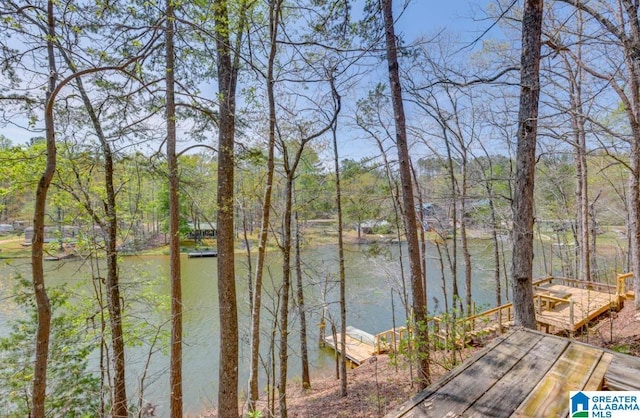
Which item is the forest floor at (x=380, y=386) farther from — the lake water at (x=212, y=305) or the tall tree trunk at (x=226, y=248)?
the tall tree trunk at (x=226, y=248)

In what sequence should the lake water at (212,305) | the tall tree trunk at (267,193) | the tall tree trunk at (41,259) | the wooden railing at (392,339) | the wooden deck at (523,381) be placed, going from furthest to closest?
the lake water at (212,305), the wooden railing at (392,339), the tall tree trunk at (267,193), the tall tree trunk at (41,259), the wooden deck at (523,381)

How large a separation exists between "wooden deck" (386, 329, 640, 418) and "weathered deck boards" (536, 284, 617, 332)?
209 inches

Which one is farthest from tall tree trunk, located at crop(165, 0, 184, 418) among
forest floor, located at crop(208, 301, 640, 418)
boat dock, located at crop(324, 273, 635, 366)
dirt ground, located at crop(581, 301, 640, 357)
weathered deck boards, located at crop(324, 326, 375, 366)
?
dirt ground, located at crop(581, 301, 640, 357)

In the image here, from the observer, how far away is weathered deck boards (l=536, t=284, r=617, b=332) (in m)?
5.73

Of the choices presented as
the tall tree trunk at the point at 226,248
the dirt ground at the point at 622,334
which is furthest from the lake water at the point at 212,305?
the dirt ground at the point at 622,334

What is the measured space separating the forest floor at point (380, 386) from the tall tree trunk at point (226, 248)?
2191 mm

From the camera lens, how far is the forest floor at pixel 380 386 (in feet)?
14.5

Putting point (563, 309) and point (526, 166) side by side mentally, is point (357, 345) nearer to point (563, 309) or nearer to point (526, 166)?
point (563, 309)

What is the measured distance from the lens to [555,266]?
1409 cm

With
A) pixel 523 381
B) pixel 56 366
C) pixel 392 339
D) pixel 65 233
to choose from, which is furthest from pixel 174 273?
pixel 392 339

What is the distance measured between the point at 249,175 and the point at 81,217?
9.73 ft

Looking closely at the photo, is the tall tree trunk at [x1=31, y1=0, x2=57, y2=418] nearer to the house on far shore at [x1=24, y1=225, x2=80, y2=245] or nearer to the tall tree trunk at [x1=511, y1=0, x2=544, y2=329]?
the house on far shore at [x1=24, y1=225, x2=80, y2=245]

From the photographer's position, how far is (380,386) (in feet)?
20.6

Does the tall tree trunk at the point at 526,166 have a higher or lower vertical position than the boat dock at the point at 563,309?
higher
